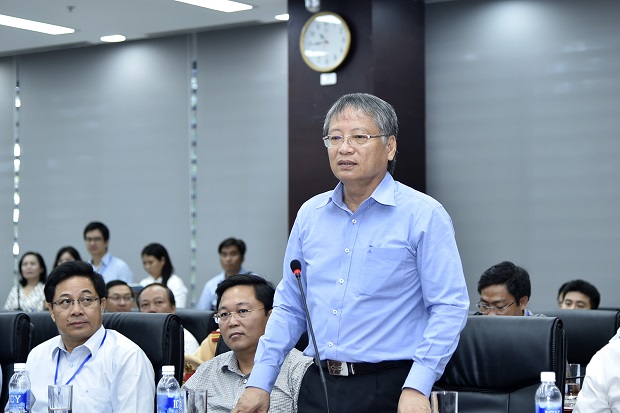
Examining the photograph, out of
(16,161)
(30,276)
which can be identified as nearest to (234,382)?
(30,276)

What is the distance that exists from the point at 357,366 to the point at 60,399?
82 cm

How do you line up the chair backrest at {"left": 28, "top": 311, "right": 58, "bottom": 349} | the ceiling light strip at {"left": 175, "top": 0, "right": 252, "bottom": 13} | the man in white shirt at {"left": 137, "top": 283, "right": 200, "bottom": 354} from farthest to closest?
the ceiling light strip at {"left": 175, "top": 0, "right": 252, "bottom": 13} → the man in white shirt at {"left": 137, "top": 283, "right": 200, "bottom": 354} → the chair backrest at {"left": 28, "top": 311, "right": 58, "bottom": 349}

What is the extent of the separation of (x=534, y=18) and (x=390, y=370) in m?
5.41

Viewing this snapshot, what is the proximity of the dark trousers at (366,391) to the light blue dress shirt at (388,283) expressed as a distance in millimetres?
46

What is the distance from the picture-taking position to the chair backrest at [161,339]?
3.62 m

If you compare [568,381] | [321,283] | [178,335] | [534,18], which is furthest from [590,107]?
[321,283]

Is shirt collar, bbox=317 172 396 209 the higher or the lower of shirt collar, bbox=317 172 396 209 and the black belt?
the higher

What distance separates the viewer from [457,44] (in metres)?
7.80

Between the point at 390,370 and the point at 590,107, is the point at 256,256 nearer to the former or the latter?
the point at 590,107

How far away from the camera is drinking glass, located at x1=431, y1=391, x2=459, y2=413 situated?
2.37 m

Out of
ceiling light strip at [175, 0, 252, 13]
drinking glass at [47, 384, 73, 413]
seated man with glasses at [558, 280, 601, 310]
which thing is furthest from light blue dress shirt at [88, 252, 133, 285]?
drinking glass at [47, 384, 73, 413]

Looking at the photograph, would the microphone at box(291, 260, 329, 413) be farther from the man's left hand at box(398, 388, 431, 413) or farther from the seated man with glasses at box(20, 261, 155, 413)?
the seated man with glasses at box(20, 261, 155, 413)

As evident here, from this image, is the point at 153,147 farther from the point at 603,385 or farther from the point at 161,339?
the point at 603,385

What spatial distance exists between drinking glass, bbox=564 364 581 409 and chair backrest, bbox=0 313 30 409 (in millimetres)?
2006
